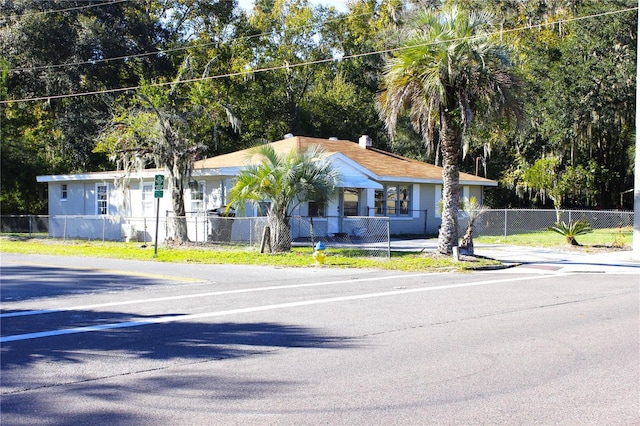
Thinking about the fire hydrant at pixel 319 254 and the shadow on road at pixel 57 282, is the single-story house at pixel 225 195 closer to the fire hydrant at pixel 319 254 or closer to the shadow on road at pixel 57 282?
the fire hydrant at pixel 319 254

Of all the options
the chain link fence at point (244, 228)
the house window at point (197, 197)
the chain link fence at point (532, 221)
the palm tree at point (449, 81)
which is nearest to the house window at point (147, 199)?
the chain link fence at point (244, 228)

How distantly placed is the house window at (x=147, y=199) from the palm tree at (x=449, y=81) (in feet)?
44.9

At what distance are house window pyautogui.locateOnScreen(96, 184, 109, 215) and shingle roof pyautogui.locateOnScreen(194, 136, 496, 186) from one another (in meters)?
5.02

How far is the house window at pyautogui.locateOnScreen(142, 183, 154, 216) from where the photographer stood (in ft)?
97.8

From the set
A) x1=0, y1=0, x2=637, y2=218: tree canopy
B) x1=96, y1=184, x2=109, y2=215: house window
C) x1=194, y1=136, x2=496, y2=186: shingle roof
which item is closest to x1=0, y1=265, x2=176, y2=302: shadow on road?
x1=194, y1=136, x2=496, y2=186: shingle roof

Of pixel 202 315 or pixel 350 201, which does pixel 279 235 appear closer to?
pixel 350 201

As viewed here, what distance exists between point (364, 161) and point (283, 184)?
1175 cm

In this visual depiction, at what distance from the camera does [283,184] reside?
68.5 feet

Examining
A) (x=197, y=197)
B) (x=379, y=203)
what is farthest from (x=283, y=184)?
(x=379, y=203)

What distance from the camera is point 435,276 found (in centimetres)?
1695

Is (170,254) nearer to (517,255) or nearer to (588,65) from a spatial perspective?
(517,255)

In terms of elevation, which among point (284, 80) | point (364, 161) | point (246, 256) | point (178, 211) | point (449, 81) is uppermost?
point (284, 80)

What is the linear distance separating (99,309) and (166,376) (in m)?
4.95

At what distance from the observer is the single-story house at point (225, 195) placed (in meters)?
28.1
